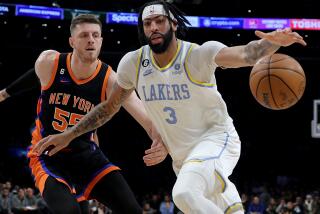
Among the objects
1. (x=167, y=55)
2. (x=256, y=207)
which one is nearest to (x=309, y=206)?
(x=256, y=207)

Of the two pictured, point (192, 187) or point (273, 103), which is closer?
point (192, 187)

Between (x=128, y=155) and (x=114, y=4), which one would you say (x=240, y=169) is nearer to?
(x=128, y=155)

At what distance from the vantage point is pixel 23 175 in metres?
21.0

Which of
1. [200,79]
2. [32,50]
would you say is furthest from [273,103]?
[32,50]

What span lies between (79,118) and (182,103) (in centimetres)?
117

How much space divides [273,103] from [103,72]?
169 cm

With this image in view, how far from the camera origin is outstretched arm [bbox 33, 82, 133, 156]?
4645mm

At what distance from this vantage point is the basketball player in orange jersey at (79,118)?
15.4ft

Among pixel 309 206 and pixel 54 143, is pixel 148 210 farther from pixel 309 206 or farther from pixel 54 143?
pixel 54 143

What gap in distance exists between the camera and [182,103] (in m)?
4.22

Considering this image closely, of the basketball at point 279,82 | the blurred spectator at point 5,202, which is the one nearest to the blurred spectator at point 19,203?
the blurred spectator at point 5,202

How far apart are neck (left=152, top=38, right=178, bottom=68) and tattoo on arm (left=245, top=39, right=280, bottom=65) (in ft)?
2.62

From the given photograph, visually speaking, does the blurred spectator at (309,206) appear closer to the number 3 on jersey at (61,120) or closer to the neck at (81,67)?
the neck at (81,67)

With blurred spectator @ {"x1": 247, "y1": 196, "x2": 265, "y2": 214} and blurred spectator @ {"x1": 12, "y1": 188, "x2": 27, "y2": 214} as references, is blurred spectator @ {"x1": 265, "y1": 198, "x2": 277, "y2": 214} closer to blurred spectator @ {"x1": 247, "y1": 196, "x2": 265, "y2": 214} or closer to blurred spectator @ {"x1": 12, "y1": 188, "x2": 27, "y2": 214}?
blurred spectator @ {"x1": 247, "y1": 196, "x2": 265, "y2": 214}
